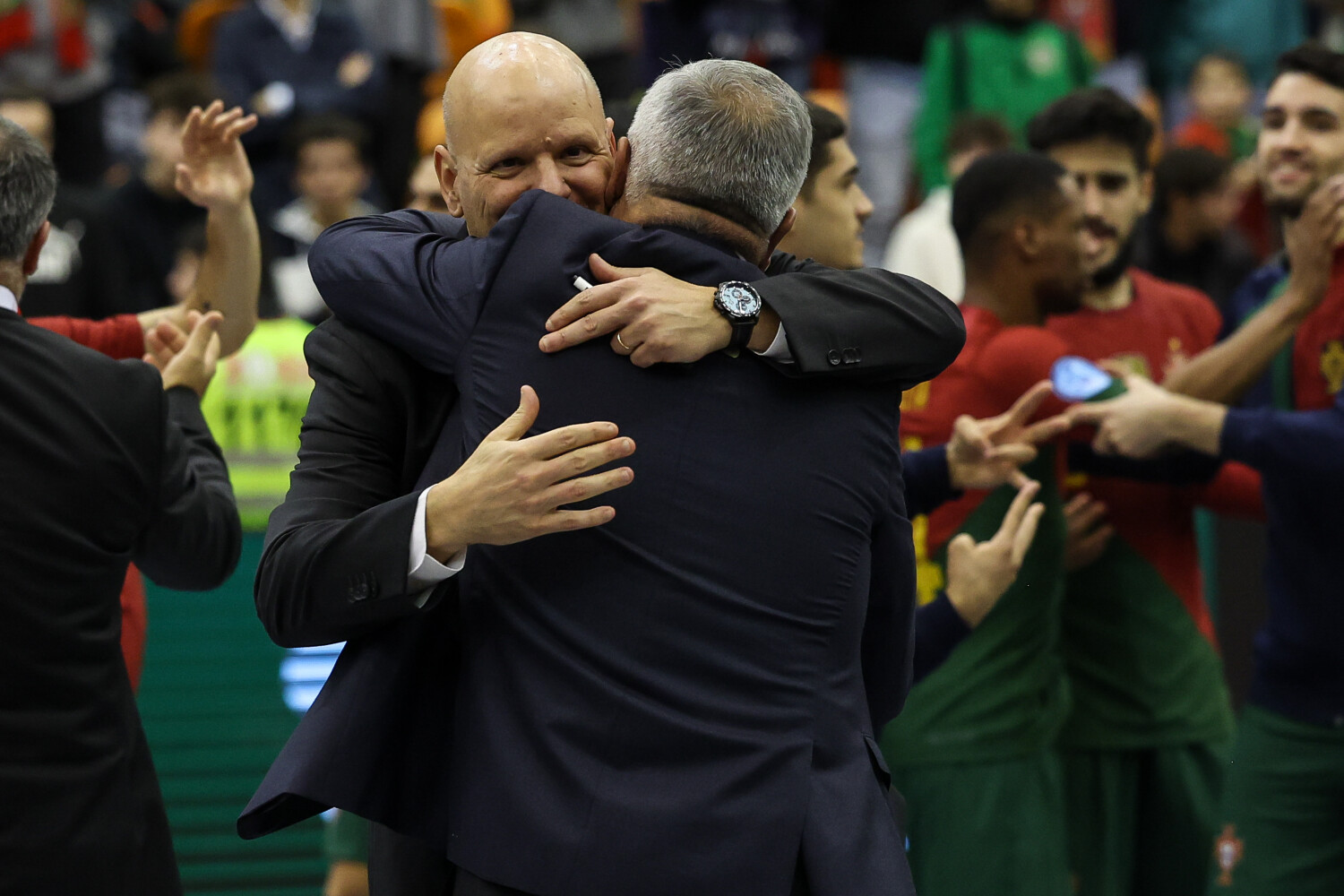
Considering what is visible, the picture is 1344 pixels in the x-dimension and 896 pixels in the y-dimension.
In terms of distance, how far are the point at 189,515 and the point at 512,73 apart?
0.98m

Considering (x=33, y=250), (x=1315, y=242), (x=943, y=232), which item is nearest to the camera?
(x=33, y=250)

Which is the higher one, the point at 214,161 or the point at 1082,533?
the point at 214,161

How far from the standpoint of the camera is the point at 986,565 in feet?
11.3

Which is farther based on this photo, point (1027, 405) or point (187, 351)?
point (1027, 405)

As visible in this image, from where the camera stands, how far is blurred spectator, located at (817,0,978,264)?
30.0 feet

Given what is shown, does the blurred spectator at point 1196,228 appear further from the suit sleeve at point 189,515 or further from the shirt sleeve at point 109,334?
the suit sleeve at point 189,515

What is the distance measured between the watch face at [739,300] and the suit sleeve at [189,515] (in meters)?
1.08

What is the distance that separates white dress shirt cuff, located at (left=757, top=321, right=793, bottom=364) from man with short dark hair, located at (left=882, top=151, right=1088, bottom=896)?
165 cm

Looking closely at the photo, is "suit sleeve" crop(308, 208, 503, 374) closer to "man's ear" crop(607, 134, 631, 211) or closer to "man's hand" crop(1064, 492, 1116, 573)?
"man's ear" crop(607, 134, 631, 211)

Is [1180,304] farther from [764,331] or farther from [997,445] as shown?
[764,331]

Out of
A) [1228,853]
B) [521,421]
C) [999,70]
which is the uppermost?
[521,421]

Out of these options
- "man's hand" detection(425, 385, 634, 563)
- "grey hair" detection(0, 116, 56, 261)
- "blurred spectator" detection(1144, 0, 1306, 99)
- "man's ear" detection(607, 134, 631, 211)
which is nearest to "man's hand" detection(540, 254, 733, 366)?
"man's hand" detection(425, 385, 634, 563)

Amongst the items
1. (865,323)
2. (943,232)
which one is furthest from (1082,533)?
(943,232)

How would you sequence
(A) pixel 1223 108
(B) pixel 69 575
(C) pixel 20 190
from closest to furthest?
(B) pixel 69 575 → (C) pixel 20 190 → (A) pixel 1223 108
